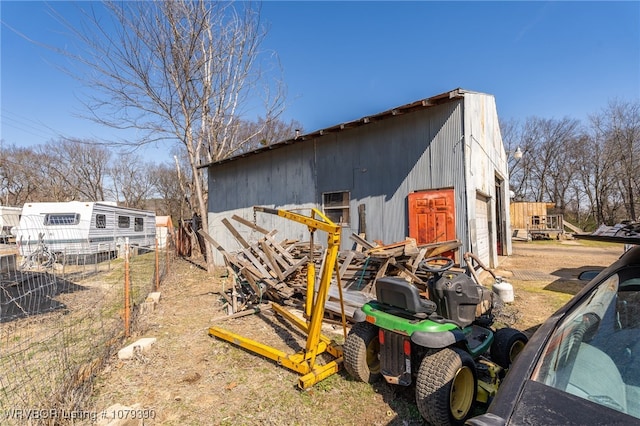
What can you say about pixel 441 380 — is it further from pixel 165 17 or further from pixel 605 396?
pixel 165 17

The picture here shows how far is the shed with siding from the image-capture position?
22.7ft

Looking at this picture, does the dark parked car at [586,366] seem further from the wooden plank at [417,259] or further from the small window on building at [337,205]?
the small window on building at [337,205]

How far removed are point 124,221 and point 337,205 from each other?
488 inches

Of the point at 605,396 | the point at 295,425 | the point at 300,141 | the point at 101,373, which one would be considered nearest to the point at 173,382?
the point at 101,373

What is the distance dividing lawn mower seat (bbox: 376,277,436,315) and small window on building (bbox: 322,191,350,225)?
5659 mm

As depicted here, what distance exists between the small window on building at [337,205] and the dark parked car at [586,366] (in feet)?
22.6

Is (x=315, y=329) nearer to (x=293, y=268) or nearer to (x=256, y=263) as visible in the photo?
(x=293, y=268)

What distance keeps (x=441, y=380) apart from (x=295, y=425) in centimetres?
137

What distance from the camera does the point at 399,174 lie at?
7734 millimetres

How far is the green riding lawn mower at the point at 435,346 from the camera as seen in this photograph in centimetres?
251

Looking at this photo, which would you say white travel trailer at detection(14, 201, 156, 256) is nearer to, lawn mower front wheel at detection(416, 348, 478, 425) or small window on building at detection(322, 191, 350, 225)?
small window on building at detection(322, 191, 350, 225)

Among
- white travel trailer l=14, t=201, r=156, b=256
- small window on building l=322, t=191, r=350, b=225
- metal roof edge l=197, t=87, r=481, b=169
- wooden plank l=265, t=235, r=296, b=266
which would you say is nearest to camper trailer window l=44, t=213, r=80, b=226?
white travel trailer l=14, t=201, r=156, b=256

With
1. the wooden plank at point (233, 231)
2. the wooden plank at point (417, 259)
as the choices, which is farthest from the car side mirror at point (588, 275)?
the wooden plank at point (233, 231)

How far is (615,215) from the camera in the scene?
27.4m
